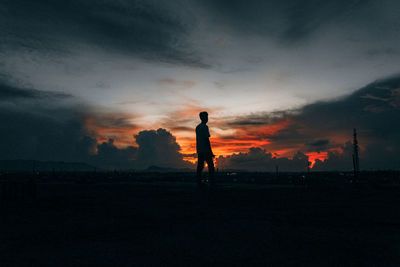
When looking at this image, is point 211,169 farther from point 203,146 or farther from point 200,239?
point 200,239

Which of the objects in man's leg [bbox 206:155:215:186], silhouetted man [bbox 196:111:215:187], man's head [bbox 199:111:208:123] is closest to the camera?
man's leg [bbox 206:155:215:186]

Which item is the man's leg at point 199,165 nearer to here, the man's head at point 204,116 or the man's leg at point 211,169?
the man's leg at point 211,169

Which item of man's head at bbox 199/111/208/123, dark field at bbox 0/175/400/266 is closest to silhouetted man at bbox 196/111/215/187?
man's head at bbox 199/111/208/123

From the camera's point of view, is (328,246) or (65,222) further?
(65,222)

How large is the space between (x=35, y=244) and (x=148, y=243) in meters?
1.64

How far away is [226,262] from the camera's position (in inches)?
135

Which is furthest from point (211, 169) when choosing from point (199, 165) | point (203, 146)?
point (203, 146)

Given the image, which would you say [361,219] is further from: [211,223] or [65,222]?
[65,222]

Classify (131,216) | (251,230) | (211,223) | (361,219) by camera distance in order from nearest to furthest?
(251,230), (211,223), (361,219), (131,216)

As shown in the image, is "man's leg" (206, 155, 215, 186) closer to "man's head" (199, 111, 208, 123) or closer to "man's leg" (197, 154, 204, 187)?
"man's leg" (197, 154, 204, 187)

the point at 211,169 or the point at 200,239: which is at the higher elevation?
the point at 211,169

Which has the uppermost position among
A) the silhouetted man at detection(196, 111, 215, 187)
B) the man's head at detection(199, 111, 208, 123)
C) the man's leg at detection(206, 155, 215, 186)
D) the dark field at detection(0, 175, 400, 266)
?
the man's head at detection(199, 111, 208, 123)

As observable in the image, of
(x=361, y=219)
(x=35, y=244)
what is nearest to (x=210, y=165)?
(x=361, y=219)

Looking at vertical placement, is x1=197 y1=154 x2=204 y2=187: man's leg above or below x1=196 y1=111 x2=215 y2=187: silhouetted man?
below
